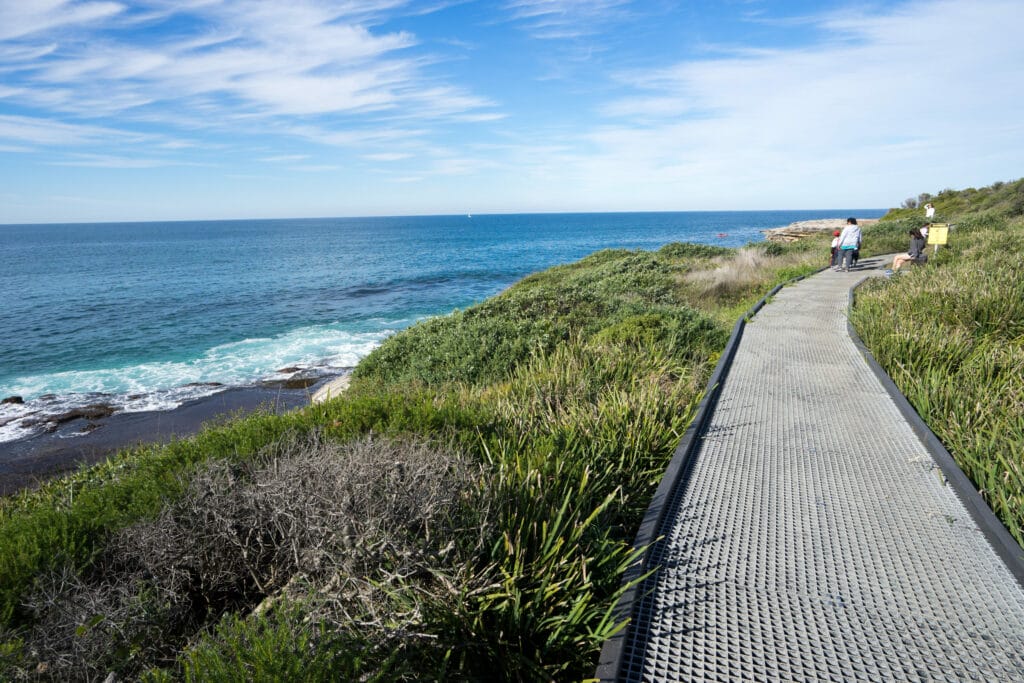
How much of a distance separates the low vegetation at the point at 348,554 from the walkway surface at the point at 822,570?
0.40m

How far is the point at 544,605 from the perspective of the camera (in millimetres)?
2971

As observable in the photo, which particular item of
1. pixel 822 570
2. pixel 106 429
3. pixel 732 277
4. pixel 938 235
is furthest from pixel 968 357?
pixel 106 429

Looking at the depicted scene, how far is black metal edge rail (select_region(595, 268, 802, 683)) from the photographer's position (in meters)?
2.56

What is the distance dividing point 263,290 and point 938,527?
42.4 metres

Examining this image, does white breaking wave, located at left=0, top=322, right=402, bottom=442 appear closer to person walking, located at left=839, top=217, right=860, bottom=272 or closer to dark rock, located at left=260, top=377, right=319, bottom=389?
dark rock, located at left=260, top=377, right=319, bottom=389

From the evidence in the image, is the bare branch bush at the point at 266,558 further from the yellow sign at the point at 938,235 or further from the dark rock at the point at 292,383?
the yellow sign at the point at 938,235

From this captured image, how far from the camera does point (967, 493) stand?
12.6ft

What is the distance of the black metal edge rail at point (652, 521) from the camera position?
8.41ft

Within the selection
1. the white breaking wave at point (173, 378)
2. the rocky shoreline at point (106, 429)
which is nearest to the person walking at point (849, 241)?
the rocky shoreline at point (106, 429)

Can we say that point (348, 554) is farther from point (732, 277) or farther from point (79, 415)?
point (79, 415)

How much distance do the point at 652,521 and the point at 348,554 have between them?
1969 mm

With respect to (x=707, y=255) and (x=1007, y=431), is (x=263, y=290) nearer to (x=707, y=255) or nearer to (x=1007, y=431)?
(x=707, y=255)

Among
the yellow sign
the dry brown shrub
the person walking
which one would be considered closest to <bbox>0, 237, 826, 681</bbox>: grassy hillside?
the dry brown shrub

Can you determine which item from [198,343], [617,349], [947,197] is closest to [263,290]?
[198,343]
